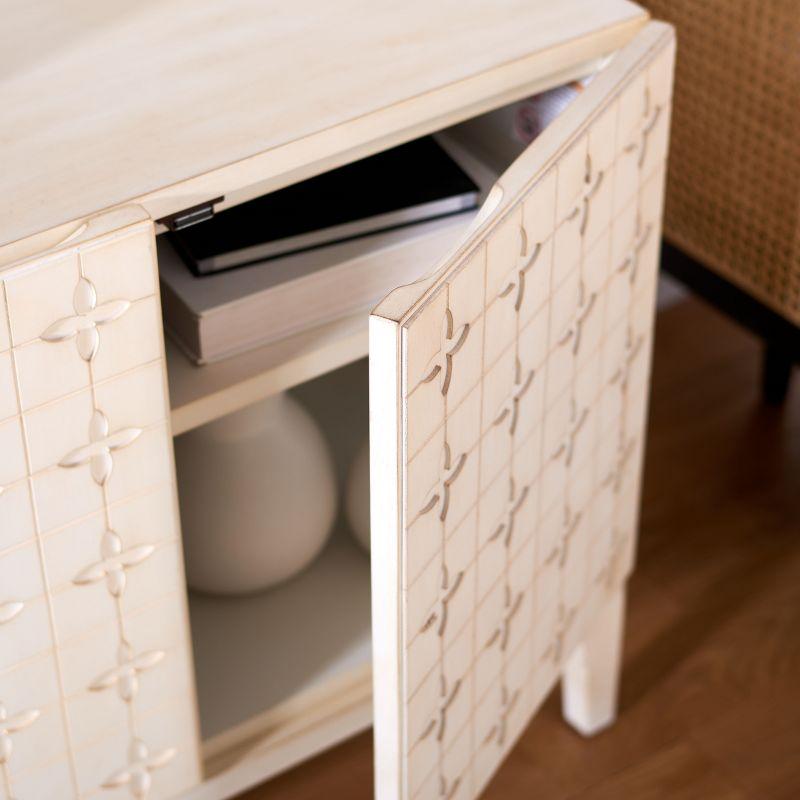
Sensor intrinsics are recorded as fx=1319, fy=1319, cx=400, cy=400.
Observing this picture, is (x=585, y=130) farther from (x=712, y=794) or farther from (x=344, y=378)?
(x=712, y=794)

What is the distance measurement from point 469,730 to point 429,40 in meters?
0.38

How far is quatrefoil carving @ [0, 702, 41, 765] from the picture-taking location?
2.08ft

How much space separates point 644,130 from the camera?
2.31ft

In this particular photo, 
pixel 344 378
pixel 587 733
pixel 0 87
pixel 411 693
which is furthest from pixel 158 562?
pixel 587 733

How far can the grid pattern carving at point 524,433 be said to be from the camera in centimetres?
57

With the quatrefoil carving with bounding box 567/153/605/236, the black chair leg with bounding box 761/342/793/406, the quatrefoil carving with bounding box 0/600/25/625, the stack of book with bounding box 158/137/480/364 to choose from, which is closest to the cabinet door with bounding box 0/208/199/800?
the quatrefoil carving with bounding box 0/600/25/625

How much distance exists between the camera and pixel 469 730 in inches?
29.2

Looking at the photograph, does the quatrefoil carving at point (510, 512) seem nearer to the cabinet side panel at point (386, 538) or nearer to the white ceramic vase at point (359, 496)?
the cabinet side panel at point (386, 538)

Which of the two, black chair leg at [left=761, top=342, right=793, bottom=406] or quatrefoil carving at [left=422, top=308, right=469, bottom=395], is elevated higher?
quatrefoil carving at [left=422, top=308, right=469, bottom=395]

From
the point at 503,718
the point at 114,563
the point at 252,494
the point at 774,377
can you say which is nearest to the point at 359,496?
the point at 252,494

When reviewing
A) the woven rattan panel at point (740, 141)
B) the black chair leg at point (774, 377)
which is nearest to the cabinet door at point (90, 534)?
the woven rattan panel at point (740, 141)

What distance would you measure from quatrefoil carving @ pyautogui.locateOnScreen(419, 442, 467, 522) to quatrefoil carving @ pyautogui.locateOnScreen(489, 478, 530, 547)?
0.08 meters

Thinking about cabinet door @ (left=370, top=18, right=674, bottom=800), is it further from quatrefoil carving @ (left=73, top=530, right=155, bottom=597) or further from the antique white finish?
quatrefoil carving @ (left=73, top=530, right=155, bottom=597)

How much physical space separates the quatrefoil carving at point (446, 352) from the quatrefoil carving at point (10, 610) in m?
0.22
